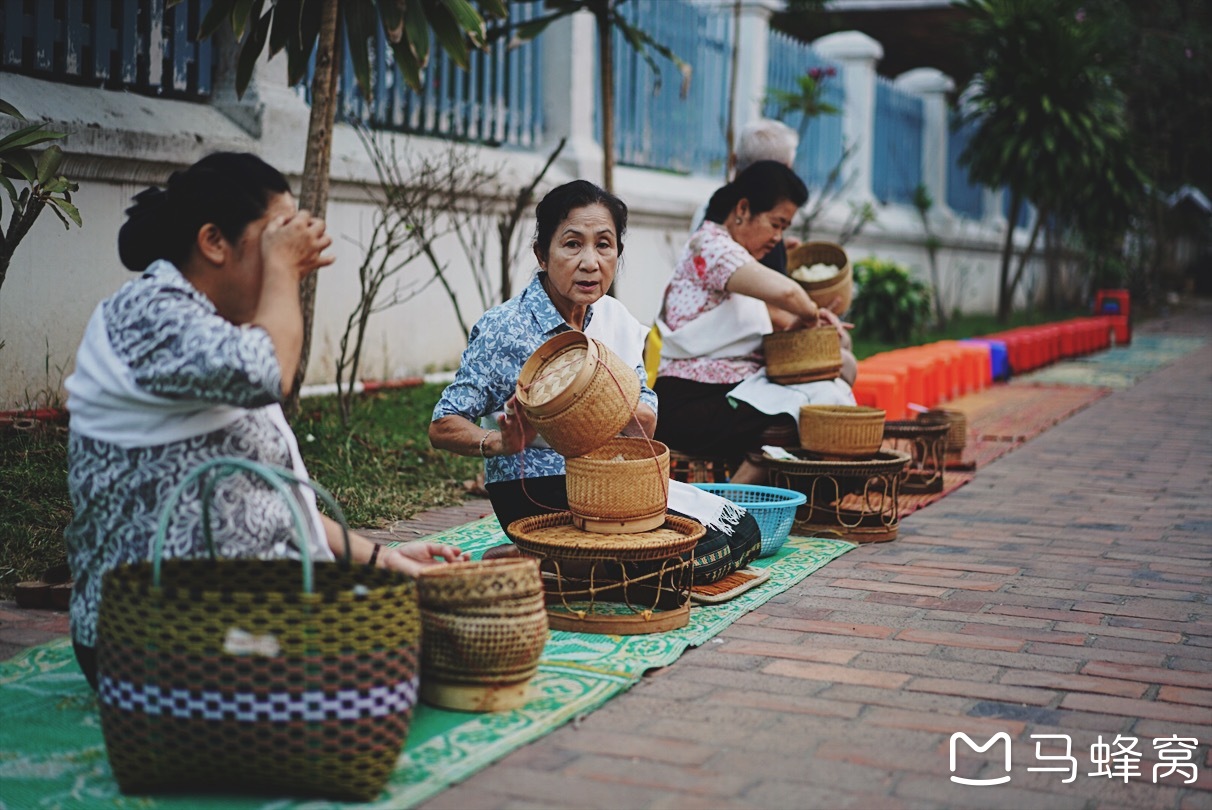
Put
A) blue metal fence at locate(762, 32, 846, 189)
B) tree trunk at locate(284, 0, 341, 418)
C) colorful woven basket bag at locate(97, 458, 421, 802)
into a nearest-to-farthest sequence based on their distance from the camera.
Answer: colorful woven basket bag at locate(97, 458, 421, 802) → tree trunk at locate(284, 0, 341, 418) → blue metal fence at locate(762, 32, 846, 189)

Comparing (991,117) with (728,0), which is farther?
(991,117)

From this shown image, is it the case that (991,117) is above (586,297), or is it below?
above

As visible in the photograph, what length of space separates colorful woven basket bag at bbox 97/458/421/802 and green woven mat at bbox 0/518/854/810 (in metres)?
0.07

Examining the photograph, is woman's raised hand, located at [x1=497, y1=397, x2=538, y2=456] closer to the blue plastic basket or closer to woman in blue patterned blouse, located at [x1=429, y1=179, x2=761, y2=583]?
woman in blue patterned blouse, located at [x1=429, y1=179, x2=761, y2=583]

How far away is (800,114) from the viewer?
1461cm

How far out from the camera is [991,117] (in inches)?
716

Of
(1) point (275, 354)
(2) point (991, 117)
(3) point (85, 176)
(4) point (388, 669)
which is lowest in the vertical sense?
(4) point (388, 669)

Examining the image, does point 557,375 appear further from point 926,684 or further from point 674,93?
point 674,93

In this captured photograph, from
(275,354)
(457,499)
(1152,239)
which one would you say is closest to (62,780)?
(275,354)

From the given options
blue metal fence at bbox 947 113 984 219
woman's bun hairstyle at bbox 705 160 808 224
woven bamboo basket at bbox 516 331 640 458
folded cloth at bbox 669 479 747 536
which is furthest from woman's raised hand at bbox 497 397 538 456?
blue metal fence at bbox 947 113 984 219

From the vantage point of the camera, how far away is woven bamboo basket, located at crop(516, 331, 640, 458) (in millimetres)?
3686

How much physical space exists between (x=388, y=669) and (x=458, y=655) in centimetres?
46

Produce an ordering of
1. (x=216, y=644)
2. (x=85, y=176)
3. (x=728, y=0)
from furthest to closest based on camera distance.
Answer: (x=728, y=0), (x=85, y=176), (x=216, y=644)

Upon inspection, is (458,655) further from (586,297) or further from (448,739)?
(586,297)
